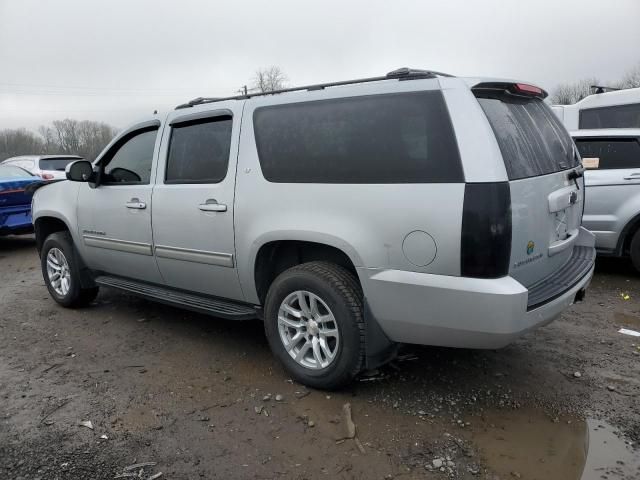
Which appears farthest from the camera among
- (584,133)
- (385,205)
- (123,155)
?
(584,133)

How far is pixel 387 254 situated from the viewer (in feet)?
9.45

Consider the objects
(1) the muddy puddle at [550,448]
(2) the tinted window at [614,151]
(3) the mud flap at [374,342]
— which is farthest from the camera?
(2) the tinted window at [614,151]

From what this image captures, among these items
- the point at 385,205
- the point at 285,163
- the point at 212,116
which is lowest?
the point at 385,205

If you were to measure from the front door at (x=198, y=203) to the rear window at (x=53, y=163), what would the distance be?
9.78 meters

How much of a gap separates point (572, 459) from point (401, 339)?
1.05m

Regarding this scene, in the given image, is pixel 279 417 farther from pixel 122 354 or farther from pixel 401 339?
pixel 122 354

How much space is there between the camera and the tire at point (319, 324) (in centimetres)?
308

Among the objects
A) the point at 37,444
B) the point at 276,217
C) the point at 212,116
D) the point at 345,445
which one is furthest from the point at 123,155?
the point at 345,445

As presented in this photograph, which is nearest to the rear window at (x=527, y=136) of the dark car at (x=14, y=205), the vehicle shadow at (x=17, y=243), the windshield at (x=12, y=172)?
the dark car at (x=14, y=205)

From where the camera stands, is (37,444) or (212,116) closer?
(37,444)

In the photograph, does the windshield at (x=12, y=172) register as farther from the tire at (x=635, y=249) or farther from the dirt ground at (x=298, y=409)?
the tire at (x=635, y=249)

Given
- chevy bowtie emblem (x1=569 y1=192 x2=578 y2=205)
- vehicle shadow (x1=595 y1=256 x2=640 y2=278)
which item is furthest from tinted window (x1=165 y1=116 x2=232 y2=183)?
vehicle shadow (x1=595 y1=256 x2=640 y2=278)

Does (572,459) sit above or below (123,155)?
below

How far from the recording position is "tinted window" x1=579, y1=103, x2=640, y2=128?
9.02 metres
